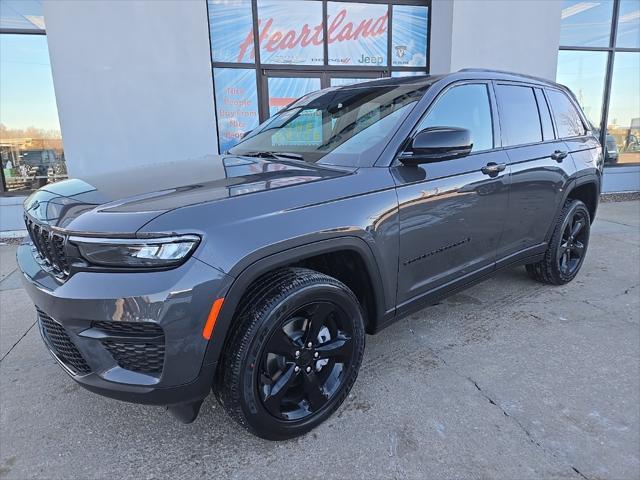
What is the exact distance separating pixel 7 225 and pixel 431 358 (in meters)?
6.88

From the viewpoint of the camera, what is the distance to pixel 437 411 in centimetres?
253

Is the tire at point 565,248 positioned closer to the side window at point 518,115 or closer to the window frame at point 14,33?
the side window at point 518,115

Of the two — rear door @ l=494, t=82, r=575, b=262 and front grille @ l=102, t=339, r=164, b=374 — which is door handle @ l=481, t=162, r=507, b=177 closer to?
rear door @ l=494, t=82, r=575, b=262

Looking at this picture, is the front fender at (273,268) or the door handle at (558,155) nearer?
the front fender at (273,268)

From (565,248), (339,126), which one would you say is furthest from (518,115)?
(339,126)

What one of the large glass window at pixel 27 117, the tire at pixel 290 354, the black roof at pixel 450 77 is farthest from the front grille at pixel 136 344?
the large glass window at pixel 27 117

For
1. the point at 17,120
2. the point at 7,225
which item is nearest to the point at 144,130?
the point at 17,120

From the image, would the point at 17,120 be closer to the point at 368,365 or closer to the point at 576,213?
the point at 368,365

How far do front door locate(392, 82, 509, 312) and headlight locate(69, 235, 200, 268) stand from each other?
4.07 feet

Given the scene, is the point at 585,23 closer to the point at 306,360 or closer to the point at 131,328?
the point at 306,360

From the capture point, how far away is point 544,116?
12.9 feet

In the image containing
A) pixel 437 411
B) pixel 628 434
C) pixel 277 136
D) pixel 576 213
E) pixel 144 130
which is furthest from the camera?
pixel 144 130

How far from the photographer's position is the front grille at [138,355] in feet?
6.09

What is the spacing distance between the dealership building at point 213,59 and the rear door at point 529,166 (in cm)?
379
